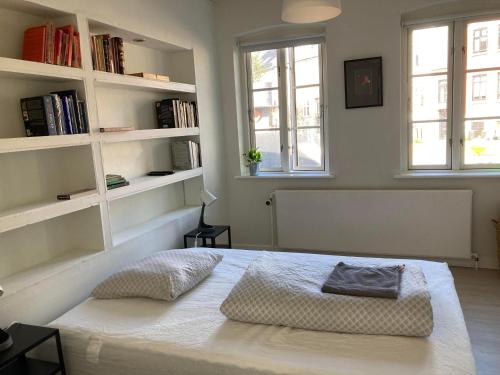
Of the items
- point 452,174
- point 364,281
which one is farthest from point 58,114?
point 452,174

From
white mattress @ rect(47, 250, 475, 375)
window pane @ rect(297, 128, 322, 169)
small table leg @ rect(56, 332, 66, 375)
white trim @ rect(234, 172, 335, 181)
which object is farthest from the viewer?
window pane @ rect(297, 128, 322, 169)

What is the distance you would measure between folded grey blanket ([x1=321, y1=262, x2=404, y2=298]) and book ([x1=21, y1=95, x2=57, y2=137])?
1.66 metres

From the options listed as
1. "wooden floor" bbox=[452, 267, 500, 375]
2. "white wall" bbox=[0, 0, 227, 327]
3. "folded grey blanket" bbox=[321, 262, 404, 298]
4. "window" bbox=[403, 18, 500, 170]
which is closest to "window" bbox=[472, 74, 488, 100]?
"window" bbox=[403, 18, 500, 170]

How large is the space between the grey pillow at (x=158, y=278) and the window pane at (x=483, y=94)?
268cm

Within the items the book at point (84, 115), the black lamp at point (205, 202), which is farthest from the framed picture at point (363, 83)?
the book at point (84, 115)

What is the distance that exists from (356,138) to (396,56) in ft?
2.53

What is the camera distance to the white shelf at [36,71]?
75.9 inches

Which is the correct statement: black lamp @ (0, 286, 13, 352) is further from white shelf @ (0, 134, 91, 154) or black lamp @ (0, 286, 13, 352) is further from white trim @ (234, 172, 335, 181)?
white trim @ (234, 172, 335, 181)

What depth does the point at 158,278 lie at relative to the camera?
2.24 metres

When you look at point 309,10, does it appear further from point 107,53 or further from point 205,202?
point 205,202

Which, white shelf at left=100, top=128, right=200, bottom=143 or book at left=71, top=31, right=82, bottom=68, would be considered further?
white shelf at left=100, top=128, right=200, bottom=143

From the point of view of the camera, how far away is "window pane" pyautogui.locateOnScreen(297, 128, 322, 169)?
159 inches

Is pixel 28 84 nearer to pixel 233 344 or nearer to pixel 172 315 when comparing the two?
pixel 172 315

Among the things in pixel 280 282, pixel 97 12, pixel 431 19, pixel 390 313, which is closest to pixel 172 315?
pixel 280 282
